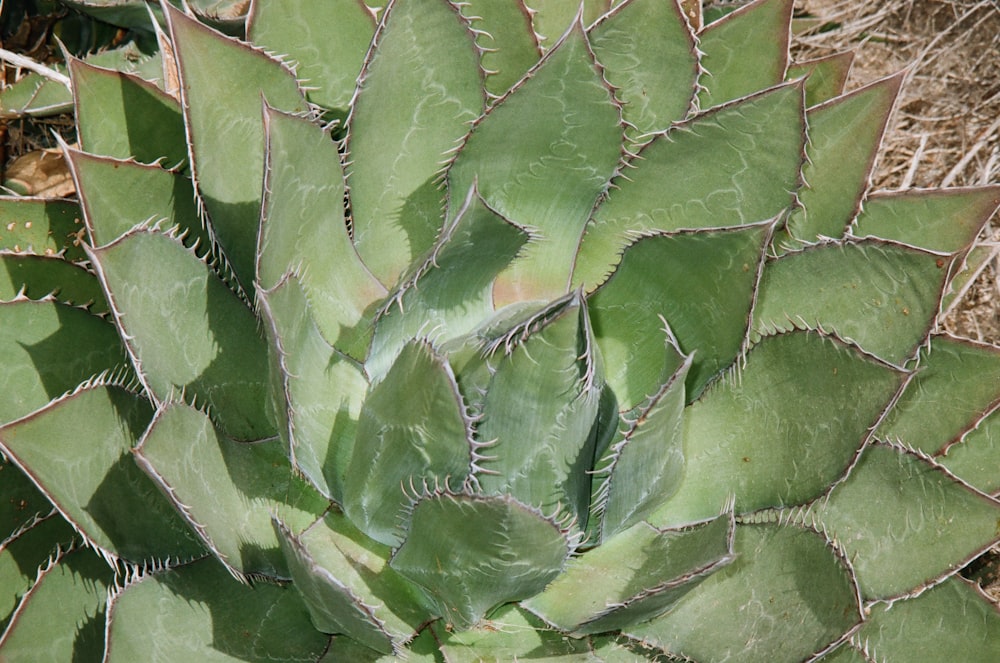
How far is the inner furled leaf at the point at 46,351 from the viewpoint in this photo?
136 cm

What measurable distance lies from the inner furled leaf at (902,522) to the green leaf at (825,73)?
2.06 ft

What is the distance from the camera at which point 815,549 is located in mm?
1223

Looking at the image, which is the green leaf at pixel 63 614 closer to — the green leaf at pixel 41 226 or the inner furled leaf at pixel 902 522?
the green leaf at pixel 41 226

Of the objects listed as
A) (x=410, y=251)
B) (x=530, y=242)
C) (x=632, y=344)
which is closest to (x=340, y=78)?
(x=410, y=251)

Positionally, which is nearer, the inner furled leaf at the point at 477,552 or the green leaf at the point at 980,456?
the inner furled leaf at the point at 477,552

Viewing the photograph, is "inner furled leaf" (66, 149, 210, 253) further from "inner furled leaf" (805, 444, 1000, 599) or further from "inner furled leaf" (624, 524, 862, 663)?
"inner furled leaf" (805, 444, 1000, 599)

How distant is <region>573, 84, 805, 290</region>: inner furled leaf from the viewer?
1.28 m

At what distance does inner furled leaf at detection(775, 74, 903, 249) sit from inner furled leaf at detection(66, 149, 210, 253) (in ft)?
2.85

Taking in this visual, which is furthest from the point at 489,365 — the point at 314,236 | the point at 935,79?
the point at 935,79

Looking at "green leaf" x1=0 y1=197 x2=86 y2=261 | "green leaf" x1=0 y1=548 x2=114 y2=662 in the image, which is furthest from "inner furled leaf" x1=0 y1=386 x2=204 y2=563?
"green leaf" x1=0 y1=197 x2=86 y2=261

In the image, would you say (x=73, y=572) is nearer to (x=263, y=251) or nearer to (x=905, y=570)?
(x=263, y=251)

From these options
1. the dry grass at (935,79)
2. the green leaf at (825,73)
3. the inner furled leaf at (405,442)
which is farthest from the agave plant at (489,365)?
the dry grass at (935,79)

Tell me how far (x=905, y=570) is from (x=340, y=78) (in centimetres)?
110

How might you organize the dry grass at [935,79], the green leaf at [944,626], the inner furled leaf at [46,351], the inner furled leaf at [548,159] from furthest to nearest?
the dry grass at [935,79] < the green leaf at [944,626] < the inner furled leaf at [46,351] < the inner furled leaf at [548,159]
